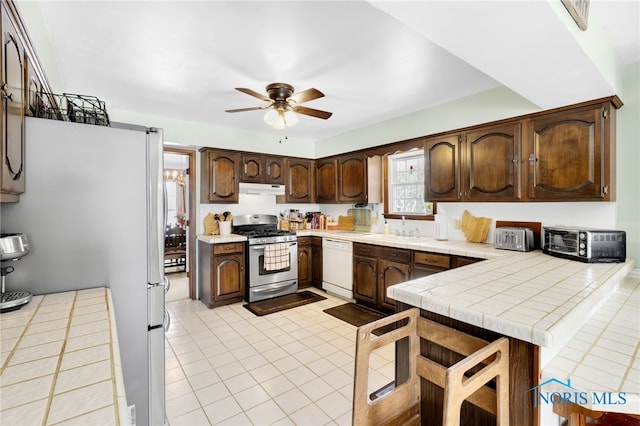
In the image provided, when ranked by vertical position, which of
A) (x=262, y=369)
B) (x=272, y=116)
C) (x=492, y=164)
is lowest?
(x=262, y=369)

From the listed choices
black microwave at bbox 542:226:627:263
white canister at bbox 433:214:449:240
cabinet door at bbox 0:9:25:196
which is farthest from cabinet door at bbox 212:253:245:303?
black microwave at bbox 542:226:627:263

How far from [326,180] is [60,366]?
4.34 m

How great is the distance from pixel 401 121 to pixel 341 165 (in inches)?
46.3

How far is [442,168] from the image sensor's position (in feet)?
10.8

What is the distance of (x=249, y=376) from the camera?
2.34 metres

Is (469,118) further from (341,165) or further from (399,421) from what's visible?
(399,421)

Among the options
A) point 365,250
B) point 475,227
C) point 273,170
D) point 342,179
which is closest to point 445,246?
point 475,227

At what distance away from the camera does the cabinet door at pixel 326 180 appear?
477 cm

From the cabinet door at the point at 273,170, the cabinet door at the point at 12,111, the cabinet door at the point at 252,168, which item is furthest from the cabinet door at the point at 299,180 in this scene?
the cabinet door at the point at 12,111

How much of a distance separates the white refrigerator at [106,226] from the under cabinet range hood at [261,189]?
265 cm

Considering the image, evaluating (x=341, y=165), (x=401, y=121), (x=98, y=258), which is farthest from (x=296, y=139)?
(x=98, y=258)

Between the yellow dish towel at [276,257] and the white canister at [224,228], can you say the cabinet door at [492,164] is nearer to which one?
the yellow dish towel at [276,257]

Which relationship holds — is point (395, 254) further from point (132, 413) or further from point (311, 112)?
point (132, 413)

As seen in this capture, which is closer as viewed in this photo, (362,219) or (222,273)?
(222,273)
